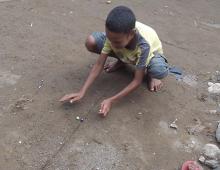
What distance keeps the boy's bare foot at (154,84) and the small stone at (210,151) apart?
66 centimetres

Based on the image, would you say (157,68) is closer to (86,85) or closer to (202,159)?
(86,85)

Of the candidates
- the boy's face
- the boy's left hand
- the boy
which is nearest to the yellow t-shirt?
the boy

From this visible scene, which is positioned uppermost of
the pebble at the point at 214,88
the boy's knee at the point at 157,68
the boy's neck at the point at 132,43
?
the boy's neck at the point at 132,43

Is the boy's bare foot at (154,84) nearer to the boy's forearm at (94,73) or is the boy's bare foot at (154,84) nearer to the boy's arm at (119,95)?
the boy's arm at (119,95)

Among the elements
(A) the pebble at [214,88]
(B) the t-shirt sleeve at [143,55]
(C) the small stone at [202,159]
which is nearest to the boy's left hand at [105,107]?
(B) the t-shirt sleeve at [143,55]

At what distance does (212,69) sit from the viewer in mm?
3738

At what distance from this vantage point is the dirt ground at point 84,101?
2719mm

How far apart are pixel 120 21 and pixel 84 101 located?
0.70 meters

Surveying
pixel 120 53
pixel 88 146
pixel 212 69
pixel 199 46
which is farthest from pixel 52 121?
pixel 199 46

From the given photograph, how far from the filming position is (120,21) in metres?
2.72

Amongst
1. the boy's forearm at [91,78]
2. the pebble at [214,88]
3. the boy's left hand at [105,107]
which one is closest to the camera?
the boy's left hand at [105,107]

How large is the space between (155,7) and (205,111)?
1934mm

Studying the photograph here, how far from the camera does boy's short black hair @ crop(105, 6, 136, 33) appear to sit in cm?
271

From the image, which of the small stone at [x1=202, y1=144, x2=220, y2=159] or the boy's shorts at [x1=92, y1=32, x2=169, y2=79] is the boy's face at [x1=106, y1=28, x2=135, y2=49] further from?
the small stone at [x1=202, y1=144, x2=220, y2=159]
